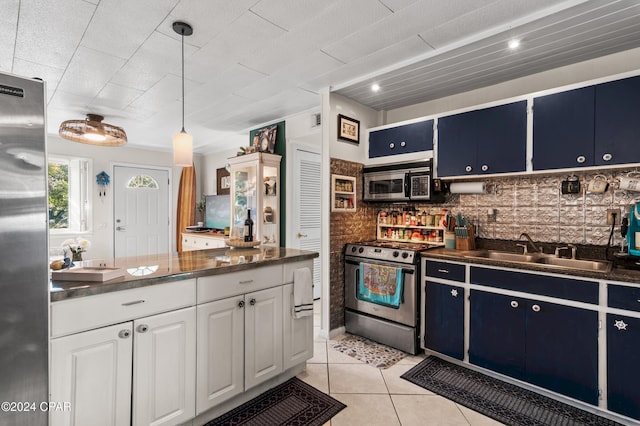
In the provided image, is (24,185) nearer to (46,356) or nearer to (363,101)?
(46,356)

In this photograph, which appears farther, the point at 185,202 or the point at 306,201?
the point at 185,202

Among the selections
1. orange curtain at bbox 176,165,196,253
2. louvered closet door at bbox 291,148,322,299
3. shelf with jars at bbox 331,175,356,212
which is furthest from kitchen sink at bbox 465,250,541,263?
orange curtain at bbox 176,165,196,253

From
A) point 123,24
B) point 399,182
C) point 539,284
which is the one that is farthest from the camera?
point 399,182

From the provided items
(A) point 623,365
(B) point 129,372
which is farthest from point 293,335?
(A) point 623,365

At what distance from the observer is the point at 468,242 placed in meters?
3.08

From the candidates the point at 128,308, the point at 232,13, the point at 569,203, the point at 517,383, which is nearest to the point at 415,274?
the point at 517,383

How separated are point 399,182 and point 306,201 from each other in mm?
1544

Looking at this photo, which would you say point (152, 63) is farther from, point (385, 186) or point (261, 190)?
point (385, 186)

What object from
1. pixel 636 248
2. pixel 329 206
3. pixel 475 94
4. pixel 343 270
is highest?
pixel 475 94

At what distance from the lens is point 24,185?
1.28 metres

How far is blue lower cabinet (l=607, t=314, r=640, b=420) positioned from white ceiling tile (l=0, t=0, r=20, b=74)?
163 inches

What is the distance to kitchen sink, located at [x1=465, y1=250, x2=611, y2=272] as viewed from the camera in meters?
2.34

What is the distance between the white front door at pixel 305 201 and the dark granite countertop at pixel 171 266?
5.32 feet

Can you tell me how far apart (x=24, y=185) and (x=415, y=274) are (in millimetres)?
2670
